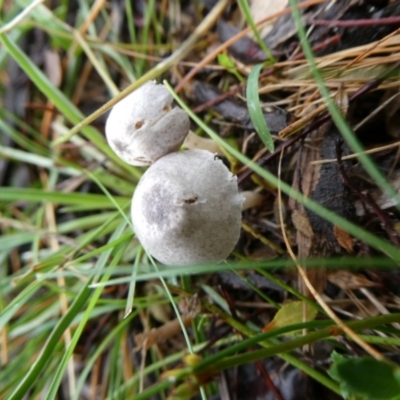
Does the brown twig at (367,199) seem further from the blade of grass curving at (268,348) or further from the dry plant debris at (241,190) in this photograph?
the blade of grass curving at (268,348)

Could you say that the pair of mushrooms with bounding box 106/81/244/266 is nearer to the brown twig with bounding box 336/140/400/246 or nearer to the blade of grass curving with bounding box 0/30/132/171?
the brown twig with bounding box 336/140/400/246

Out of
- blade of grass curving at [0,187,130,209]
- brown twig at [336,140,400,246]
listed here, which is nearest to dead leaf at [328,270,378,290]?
brown twig at [336,140,400,246]

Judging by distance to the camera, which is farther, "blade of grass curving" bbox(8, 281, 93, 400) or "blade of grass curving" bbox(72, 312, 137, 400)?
"blade of grass curving" bbox(72, 312, 137, 400)

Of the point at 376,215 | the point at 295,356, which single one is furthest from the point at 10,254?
the point at 376,215

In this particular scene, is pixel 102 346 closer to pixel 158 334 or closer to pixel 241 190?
pixel 158 334

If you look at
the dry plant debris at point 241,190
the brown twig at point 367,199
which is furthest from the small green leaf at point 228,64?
the brown twig at point 367,199

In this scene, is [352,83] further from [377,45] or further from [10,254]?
[10,254]
